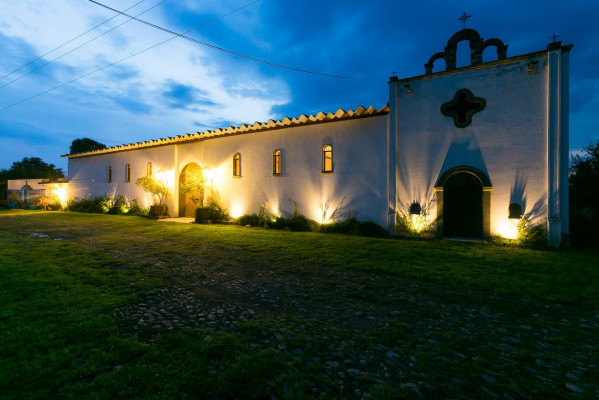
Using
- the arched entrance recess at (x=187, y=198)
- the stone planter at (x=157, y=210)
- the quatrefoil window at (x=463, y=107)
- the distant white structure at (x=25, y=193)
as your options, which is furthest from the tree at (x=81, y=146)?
the quatrefoil window at (x=463, y=107)

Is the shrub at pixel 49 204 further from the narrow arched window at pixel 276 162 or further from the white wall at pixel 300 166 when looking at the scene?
the narrow arched window at pixel 276 162

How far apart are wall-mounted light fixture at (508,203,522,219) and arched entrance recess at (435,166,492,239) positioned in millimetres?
638

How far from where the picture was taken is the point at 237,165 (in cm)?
1509

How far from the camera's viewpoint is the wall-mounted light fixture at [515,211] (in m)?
9.16

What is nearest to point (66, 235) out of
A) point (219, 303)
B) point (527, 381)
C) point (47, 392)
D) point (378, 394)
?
point (219, 303)

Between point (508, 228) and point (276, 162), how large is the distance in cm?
994

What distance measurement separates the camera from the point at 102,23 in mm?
10484

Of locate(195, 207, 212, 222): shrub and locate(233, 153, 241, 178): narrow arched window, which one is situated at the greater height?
locate(233, 153, 241, 178): narrow arched window

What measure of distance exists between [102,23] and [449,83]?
1337cm

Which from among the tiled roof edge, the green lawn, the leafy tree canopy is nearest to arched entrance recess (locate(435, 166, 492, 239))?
the green lawn

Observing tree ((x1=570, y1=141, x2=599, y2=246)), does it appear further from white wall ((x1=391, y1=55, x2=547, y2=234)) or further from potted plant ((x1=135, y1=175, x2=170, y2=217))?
potted plant ((x1=135, y1=175, x2=170, y2=217))

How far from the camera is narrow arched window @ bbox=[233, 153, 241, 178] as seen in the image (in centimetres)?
1495

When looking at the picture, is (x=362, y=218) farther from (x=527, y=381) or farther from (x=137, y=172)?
(x=137, y=172)

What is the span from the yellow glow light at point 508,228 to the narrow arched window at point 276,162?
371 inches
